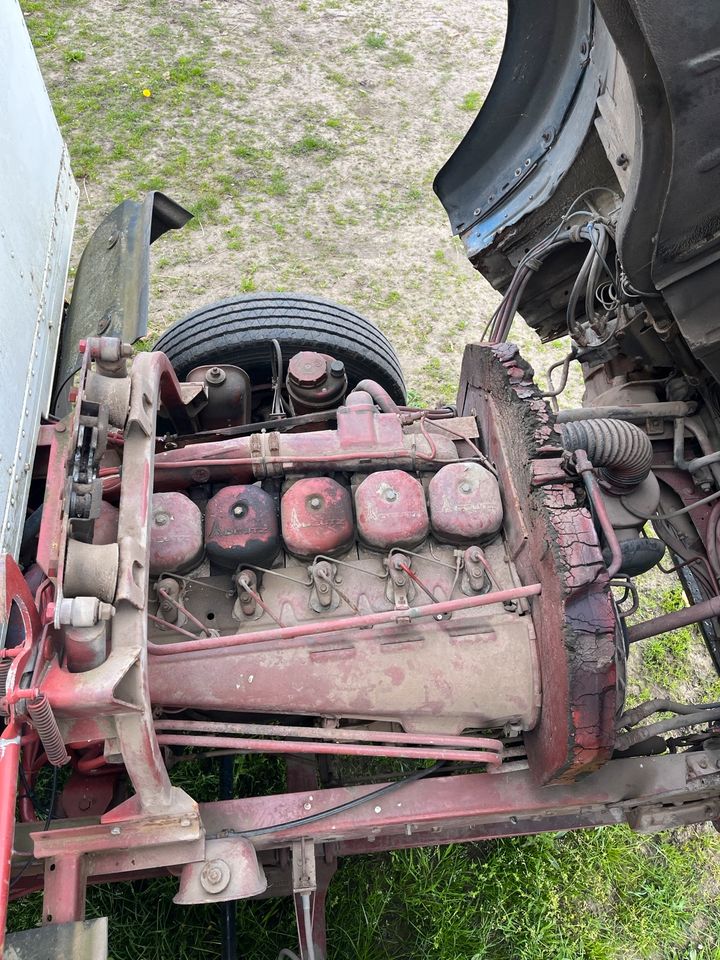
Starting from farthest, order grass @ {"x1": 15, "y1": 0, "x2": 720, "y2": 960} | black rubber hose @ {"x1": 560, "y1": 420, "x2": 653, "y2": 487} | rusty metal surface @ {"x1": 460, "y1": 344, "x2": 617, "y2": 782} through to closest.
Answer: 1. grass @ {"x1": 15, "y1": 0, "x2": 720, "y2": 960}
2. black rubber hose @ {"x1": 560, "y1": 420, "x2": 653, "y2": 487}
3. rusty metal surface @ {"x1": 460, "y1": 344, "x2": 617, "y2": 782}

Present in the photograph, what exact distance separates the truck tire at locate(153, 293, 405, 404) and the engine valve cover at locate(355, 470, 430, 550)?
1047 millimetres

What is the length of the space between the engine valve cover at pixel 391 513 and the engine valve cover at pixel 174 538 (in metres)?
0.47

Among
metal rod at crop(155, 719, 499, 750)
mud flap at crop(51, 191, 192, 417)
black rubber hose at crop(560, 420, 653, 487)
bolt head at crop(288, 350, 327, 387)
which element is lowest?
metal rod at crop(155, 719, 499, 750)

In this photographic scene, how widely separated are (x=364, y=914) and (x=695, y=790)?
4.19ft

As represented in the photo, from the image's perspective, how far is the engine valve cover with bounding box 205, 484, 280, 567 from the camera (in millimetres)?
2207

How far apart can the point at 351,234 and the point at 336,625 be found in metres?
4.02

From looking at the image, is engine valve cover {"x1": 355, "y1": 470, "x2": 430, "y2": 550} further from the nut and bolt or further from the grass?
the grass

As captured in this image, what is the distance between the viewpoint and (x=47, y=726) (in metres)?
1.57

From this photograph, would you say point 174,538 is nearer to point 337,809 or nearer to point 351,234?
point 337,809

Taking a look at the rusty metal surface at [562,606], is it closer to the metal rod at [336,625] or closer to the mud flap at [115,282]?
the metal rod at [336,625]

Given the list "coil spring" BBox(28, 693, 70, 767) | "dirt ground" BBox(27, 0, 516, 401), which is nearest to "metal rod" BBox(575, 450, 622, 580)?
"coil spring" BBox(28, 693, 70, 767)

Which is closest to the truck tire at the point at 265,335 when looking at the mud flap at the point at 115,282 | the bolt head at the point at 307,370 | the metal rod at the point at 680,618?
the bolt head at the point at 307,370

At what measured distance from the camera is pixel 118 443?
2.23 meters

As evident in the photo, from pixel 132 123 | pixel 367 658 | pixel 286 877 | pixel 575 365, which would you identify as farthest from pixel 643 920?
pixel 132 123
